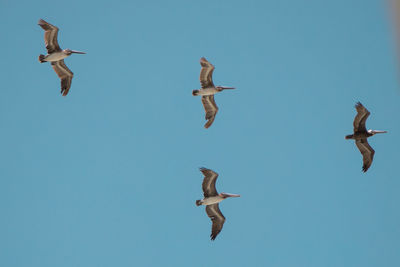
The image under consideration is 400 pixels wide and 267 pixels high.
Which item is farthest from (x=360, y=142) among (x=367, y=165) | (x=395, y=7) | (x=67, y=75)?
(x=395, y=7)

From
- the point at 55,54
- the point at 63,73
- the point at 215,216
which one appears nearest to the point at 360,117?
the point at 215,216

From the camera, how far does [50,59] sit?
854 inches

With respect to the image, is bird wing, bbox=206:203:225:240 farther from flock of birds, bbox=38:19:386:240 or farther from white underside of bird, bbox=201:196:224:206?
white underside of bird, bbox=201:196:224:206

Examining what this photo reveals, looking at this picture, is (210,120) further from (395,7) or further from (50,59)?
(395,7)

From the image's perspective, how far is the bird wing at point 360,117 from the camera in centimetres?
2142

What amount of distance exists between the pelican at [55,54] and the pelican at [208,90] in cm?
582

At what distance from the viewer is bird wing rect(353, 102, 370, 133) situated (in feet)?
70.3

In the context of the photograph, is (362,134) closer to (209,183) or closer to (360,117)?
(360,117)

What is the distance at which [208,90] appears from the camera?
77.8 ft

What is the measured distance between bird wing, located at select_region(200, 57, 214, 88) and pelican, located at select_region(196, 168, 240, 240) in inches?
184

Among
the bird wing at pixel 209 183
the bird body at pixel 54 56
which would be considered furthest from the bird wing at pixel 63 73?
the bird wing at pixel 209 183

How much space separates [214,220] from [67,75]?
918cm

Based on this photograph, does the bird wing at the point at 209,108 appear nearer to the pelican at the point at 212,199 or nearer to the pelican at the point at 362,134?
the pelican at the point at 212,199

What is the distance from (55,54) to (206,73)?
6.76 m
